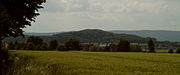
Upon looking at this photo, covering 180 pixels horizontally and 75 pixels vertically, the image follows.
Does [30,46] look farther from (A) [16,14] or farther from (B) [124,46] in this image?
(A) [16,14]

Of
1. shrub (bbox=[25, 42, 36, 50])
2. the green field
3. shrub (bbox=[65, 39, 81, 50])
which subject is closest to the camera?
the green field

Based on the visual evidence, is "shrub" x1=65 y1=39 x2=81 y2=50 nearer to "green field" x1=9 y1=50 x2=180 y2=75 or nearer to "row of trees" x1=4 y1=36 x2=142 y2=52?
"row of trees" x1=4 y1=36 x2=142 y2=52

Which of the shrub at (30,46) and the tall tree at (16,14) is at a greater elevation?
the tall tree at (16,14)

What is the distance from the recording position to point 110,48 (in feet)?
392

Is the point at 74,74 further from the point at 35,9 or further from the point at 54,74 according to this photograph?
the point at 35,9

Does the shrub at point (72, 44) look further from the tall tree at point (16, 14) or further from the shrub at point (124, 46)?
the tall tree at point (16, 14)

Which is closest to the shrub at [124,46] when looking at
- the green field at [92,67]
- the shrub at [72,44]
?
the shrub at [72,44]

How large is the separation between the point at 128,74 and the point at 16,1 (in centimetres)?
800

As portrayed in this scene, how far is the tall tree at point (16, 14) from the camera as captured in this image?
15.4m

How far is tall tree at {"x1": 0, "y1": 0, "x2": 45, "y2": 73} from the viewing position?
15.4m

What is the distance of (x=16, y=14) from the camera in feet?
57.4

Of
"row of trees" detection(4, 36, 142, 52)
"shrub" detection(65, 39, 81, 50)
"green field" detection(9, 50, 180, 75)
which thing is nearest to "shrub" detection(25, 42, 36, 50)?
"row of trees" detection(4, 36, 142, 52)

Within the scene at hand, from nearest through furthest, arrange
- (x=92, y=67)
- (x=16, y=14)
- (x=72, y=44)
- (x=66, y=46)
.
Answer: (x=16, y=14) < (x=92, y=67) < (x=72, y=44) < (x=66, y=46)

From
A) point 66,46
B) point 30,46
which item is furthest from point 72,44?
point 30,46
